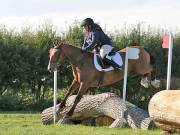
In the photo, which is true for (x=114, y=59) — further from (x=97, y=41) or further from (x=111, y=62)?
(x=97, y=41)

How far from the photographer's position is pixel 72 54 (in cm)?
1452

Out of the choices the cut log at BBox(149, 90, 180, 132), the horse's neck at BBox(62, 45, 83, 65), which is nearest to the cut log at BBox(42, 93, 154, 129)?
the horse's neck at BBox(62, 45, 83, 65)

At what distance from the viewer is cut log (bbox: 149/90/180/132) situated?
10.7 metres

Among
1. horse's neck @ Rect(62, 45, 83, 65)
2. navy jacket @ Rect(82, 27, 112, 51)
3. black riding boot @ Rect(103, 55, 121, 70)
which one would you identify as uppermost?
navy jacket @ Rect(82, 27, 112, 51)

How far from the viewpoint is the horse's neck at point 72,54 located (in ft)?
47.3

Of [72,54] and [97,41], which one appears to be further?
[72,54]

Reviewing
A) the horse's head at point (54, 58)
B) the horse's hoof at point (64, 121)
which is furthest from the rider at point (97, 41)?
the horse's hoof at point (64, 121)

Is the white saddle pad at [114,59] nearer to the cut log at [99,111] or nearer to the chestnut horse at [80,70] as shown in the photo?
the chestnut horse at [80,70]

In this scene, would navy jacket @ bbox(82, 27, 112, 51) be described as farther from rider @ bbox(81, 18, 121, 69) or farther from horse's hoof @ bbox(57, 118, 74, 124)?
horse's hoof @ bbox(57, 118, 74, 124)

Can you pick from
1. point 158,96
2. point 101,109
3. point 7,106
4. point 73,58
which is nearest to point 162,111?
point 158,96

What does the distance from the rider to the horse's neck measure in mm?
197

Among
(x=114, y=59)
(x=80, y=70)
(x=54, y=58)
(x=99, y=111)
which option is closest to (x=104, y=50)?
(x=114, y=59)

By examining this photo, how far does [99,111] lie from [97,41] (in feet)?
5.78

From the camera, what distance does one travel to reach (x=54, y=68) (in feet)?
46.0
